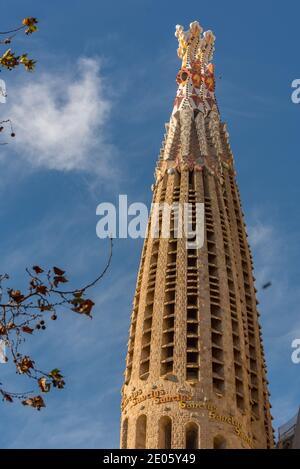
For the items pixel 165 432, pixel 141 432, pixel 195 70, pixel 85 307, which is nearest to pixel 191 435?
pixel 165 432

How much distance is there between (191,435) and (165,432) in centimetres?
151

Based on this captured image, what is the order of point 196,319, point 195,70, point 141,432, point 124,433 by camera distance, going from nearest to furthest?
1. point 141,432
2. point 124,433
3. point 196,319
4. point 195,70

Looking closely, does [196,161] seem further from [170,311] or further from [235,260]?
[170,311]

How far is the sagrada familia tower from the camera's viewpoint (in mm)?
58562

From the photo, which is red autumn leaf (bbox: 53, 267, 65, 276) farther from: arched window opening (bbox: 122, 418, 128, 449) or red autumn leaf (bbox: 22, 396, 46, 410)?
arched window opening (bbox: 122, 418, 128, 449)

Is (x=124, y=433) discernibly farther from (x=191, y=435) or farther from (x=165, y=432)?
(x=191, y=435)

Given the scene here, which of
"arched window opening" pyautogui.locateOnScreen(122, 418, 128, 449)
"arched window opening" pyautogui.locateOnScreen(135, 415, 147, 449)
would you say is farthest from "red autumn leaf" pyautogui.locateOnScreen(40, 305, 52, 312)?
"arched window opening" pyautogui.locateOnScreen(122, 418, 128, 449)

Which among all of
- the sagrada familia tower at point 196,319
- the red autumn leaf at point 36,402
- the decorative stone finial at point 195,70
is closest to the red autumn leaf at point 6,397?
the red autumn leaf at point 36,402

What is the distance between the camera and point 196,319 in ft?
212

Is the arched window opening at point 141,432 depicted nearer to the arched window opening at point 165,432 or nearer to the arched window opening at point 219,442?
the arched window opening at point 165,432

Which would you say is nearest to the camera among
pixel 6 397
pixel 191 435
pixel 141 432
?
pixel 6 397

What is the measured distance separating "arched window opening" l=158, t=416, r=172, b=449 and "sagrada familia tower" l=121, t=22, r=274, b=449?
2.8 inches
